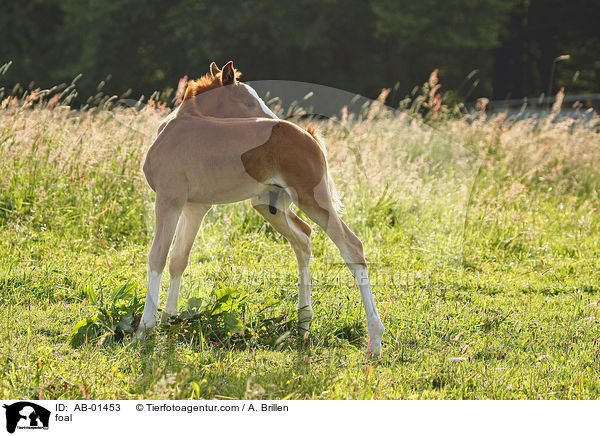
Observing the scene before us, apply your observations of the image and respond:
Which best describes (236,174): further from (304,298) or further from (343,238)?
(304,298)

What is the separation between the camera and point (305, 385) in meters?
3.29

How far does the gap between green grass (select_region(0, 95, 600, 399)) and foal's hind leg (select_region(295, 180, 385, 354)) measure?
203 millimetres

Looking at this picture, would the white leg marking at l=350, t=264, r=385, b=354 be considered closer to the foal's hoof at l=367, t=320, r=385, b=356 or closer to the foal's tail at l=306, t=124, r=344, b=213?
the foal's hoof at l=367, t=320, r=385, b=356

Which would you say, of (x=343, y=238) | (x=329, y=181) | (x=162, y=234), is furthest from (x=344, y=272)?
(x=162, y=234)

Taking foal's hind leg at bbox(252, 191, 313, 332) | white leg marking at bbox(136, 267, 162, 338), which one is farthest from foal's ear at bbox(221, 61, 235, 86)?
white leg marking at bbox(136, 267, 162, 338)

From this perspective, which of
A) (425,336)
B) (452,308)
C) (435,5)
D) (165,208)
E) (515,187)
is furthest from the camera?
(435,5)

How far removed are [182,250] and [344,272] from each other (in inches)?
76.3

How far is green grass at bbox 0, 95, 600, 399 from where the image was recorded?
3424mm

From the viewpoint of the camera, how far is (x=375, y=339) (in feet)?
12.3

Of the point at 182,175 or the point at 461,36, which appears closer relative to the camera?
the point at 182,175

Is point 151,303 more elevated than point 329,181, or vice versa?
point 329,181

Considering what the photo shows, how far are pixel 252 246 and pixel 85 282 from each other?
1.71 m

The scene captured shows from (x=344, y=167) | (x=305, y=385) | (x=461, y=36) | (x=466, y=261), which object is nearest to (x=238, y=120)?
(x=305, y=385)

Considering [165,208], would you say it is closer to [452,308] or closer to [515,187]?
[452,308]
